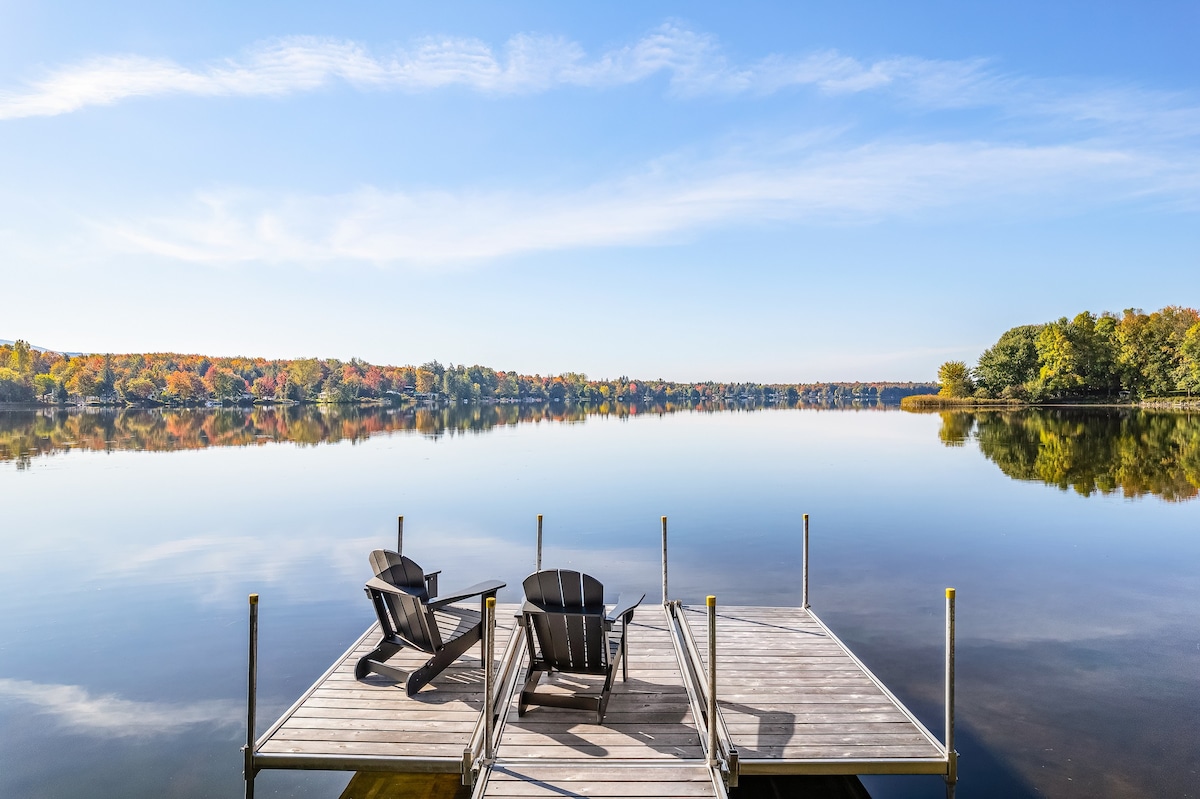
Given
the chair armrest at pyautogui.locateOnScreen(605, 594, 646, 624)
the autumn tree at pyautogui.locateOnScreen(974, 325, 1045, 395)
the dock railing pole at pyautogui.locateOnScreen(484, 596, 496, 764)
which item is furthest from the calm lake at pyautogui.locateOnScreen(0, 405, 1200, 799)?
the autumn tree at pyautogui.locateOnScreen(974, 325, 1045, 395)

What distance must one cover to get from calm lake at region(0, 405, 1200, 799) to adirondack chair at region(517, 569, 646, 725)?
221 cm

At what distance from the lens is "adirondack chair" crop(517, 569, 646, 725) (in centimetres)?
595

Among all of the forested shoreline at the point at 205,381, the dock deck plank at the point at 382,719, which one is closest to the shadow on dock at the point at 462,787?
the dock deck plank at the point at 382,719

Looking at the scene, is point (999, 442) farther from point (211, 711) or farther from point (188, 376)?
point (188, 376)

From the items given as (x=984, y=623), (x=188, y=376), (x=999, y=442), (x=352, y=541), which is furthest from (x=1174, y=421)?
(x=188, y=376)

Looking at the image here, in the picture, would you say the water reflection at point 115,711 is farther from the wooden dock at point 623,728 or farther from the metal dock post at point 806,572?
the metal dock post at point 806,572

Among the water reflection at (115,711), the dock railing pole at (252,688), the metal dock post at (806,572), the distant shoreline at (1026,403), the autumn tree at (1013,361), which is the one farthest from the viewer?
the autumn tree at (1013,361)

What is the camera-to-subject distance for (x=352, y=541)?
653 inches

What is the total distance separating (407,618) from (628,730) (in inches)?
93.1

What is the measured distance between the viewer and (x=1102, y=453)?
1294 inches

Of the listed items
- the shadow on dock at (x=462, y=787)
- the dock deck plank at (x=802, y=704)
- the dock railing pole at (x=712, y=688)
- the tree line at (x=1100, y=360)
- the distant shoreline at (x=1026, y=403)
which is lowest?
the shadow on dock at (x=462, y=787)

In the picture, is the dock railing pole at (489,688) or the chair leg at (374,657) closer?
the dock railing pole at (489,688)

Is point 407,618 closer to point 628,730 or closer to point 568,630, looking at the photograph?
point 568,630

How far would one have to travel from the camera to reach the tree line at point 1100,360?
77.5 m
